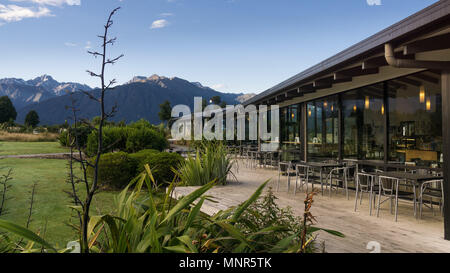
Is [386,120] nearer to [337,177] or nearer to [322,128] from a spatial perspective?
[337,177]

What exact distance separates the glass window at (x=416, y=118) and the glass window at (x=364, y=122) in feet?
0.94

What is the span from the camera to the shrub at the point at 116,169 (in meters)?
8.03

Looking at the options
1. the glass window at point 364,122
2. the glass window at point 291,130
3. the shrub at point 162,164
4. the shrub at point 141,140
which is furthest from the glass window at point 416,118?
the shrub at point 141,140

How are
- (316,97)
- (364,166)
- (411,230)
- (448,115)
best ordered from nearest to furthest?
(448,115), (411,230), (364,166), (316,97)

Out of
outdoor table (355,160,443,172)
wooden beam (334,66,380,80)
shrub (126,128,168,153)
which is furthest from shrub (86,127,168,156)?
wooden beam (334,66,380,80)

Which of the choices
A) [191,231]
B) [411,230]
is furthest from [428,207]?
[191,231]

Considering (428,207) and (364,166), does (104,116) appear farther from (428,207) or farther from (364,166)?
(364,166)

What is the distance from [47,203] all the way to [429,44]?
7.51 m

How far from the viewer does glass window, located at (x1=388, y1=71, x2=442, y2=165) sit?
515 centimetres

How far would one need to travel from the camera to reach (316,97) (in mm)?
8891

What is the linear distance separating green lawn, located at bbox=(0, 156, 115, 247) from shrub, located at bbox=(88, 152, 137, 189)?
0.48 meters

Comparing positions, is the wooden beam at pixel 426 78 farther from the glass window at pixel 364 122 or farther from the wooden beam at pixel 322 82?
the wooden beam at pixel 322 82
